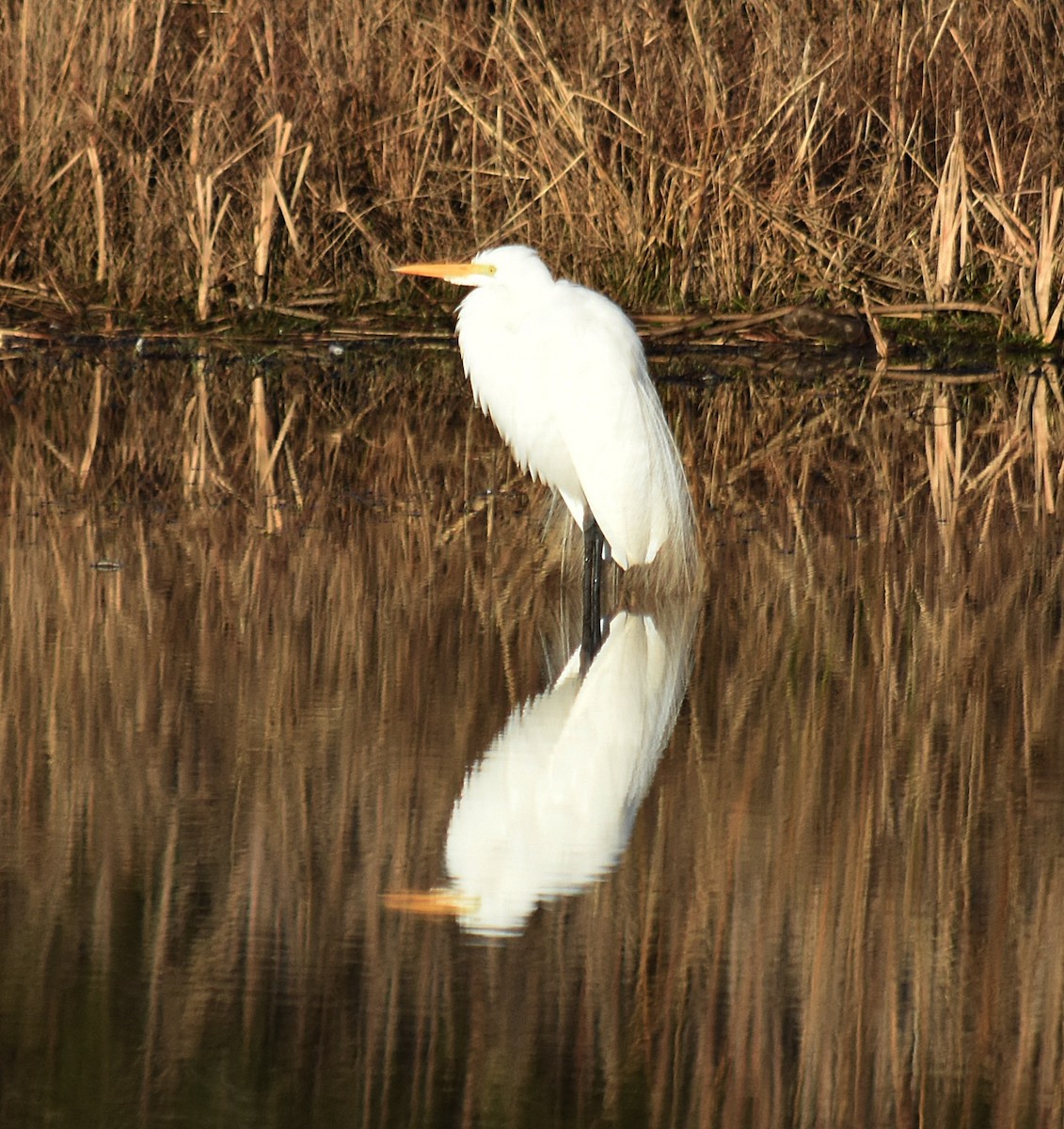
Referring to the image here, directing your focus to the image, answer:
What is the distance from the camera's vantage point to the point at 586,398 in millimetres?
5355

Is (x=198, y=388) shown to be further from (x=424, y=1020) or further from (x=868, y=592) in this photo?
(x=424, y=1020)

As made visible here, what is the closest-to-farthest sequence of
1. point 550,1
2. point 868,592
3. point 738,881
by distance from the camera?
1. point 738,881
2. point 868,592
3. point 550,1

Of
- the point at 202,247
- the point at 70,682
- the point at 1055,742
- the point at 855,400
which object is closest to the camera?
the point at 1055,742

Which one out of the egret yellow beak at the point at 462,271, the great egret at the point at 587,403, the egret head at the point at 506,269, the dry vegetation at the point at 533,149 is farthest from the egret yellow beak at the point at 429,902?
the dry vegetation at the point at 533,149

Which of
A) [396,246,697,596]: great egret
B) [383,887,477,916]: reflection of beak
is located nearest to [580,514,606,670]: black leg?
[396,246,697,596]: great egret

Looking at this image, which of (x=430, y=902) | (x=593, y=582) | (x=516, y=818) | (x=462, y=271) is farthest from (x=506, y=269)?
(x=430, y=902)

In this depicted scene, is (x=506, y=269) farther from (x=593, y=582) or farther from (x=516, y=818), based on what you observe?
(x=516, y=818)

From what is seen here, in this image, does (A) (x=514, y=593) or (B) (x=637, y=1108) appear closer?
(B) (x=637, y=1108)

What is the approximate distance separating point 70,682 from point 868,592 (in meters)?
2.08

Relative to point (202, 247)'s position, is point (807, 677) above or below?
below

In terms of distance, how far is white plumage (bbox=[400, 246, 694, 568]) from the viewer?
5340 millimetres

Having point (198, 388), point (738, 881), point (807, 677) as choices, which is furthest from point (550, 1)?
point (738, 881)

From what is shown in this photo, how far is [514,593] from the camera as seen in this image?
216 inches

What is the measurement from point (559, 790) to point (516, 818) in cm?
17
